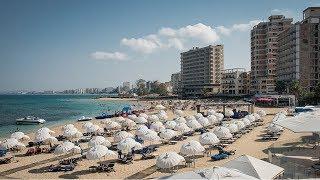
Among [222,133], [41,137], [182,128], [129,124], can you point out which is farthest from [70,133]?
[222,133]

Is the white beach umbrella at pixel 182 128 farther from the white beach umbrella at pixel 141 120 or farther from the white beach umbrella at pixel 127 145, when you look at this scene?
the white beach umbrella at pixel 141 120

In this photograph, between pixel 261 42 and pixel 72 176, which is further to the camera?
pixel 261 42

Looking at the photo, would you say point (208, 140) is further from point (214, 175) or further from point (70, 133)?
→ point (214, 175)

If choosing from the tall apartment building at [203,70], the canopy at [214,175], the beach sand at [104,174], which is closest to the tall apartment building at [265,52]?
the tall apartment building at [203,70]

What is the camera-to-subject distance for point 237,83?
141125 millimetres

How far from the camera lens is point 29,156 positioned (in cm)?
3206

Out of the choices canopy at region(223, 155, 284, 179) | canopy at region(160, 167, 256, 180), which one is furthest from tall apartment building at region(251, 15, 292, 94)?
canopy at region(160, 167, 256, 180)

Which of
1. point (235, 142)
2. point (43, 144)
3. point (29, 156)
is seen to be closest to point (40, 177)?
point (29, 156)

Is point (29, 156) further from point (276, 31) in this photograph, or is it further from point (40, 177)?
point (276, 31)

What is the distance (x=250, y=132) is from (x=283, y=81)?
67.1m

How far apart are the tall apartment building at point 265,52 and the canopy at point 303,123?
93284 millimetres

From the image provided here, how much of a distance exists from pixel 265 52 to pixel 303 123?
102222mm

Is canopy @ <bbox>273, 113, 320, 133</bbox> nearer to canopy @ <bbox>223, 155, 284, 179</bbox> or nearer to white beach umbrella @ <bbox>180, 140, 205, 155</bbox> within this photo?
white beach umbrella @ <bbox>180, 140, 205, 155</bbox>

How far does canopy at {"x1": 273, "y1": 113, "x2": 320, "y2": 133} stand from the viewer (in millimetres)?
22958
